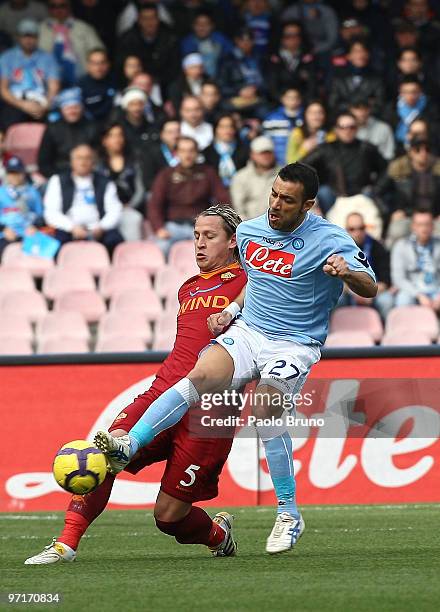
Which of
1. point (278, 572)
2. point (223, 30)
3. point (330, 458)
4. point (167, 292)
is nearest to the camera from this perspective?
point (278, 572)

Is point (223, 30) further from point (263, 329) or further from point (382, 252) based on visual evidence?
point (263, 329)

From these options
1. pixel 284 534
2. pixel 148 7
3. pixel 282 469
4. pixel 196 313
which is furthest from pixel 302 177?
pixel 148 7

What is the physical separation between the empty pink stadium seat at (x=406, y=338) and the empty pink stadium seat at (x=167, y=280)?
2.26 metres

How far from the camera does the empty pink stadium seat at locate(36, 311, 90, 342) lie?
13617mm

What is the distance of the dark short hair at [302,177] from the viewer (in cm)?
718

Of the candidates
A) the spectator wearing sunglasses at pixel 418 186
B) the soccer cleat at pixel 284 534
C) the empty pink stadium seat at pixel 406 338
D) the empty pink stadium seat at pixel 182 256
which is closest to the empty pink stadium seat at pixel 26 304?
the empty pink stadium seat at pixel 182 256

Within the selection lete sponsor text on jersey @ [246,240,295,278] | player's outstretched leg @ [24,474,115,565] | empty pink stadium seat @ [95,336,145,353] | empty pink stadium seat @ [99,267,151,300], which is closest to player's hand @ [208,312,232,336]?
lete sponsor text on jersey @ [246,240,295,278]

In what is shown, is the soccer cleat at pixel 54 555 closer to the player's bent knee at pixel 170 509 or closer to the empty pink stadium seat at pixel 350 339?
the player's bent knee at pixel 170 509

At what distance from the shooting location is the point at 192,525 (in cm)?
754

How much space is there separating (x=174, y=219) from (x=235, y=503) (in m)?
4.49

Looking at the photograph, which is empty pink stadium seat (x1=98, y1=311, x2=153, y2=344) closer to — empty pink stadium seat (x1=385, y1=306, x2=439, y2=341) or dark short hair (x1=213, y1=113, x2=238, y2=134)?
empty pink stadium seat (x1=385, y1=306, x2=439, y2=341)

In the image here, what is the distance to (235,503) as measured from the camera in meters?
11.4

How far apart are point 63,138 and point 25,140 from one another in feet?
3.41

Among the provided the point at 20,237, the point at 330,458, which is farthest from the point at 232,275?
the point at 20,237
